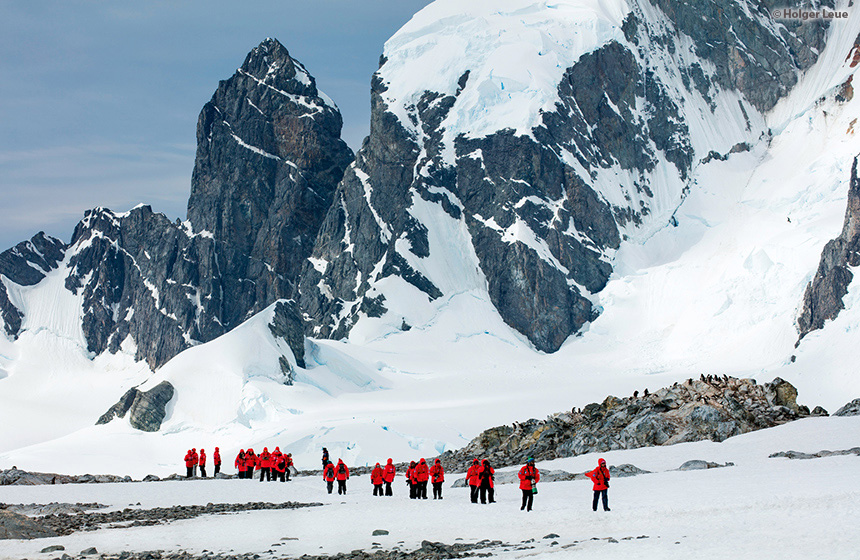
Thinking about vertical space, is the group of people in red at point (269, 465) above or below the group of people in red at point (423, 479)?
above

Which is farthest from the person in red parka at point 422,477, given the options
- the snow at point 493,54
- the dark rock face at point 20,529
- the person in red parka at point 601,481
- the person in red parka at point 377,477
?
the snow at point 493,54

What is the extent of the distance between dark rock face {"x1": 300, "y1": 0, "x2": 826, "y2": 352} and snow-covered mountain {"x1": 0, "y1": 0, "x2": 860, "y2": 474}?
0.43 m

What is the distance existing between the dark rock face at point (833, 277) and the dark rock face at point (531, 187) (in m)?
35.6

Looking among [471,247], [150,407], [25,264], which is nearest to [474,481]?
[150,407]

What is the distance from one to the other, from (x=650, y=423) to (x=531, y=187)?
97.3 m

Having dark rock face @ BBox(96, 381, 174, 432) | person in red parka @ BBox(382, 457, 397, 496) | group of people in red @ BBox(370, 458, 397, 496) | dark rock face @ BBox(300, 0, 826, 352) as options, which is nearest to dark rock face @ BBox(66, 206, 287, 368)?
dark rock face @ BBox(300, 0, 826, 352)

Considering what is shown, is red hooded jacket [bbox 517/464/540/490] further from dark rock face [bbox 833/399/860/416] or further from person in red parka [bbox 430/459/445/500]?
dark rock face [bbox 833/399/860/416]

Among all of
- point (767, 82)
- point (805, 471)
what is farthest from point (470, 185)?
point (805, 471)

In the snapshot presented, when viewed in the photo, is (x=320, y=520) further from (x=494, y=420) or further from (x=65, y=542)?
(x=494, y=420)

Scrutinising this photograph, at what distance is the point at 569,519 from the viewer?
68.9 feet

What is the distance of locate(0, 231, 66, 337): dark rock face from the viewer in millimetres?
169375

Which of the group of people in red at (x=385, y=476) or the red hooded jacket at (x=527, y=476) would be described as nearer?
the red hooded jacket at (x=527, y=476)

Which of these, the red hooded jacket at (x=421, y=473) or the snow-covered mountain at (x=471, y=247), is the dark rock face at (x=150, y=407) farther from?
the red hooded jacket at (x=421, y=473)

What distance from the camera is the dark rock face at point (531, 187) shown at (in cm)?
13088
